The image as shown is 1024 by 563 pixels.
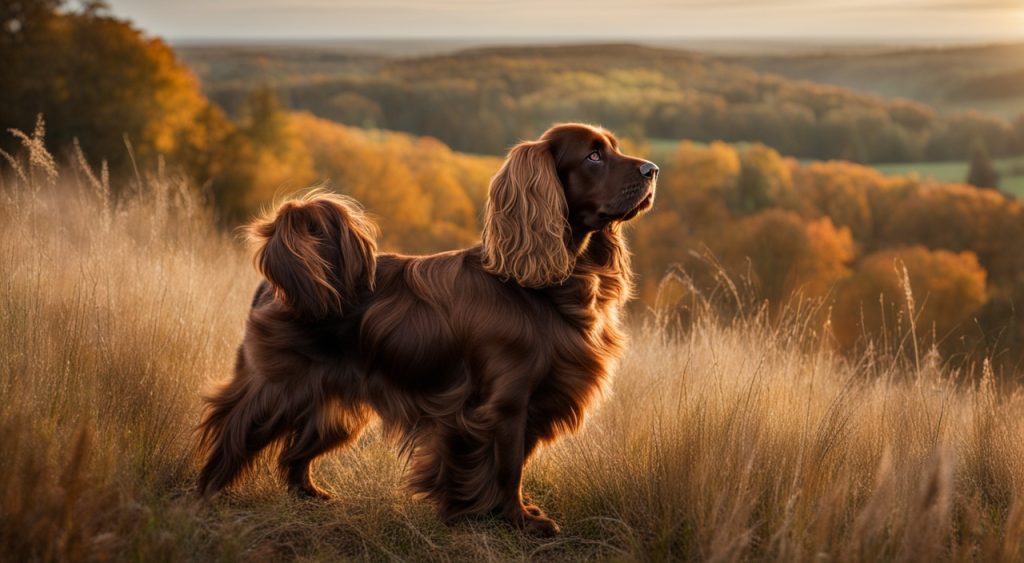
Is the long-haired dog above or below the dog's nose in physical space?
below

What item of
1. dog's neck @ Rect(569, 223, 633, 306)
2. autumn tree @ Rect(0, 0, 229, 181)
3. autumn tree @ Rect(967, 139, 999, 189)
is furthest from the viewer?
autumn tree @ Rect(967, 139, 999, 189)

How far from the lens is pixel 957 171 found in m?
42.7

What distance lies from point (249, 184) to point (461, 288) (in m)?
23.9

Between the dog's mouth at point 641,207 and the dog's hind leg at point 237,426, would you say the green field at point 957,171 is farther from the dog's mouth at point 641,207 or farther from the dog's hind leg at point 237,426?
the dog's hind leg at point 237,426

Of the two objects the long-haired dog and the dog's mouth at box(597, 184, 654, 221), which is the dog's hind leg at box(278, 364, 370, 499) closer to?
the long-haired dog

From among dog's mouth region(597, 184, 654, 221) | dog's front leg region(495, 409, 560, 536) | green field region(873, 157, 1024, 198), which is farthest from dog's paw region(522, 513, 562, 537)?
green field region(873, 157, 1024, 198)

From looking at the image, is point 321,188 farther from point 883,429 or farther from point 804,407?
point 883,429

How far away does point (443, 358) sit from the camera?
4031 mm

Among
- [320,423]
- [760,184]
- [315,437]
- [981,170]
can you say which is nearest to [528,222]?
[320,423]

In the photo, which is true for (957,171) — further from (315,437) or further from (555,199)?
(315,437)

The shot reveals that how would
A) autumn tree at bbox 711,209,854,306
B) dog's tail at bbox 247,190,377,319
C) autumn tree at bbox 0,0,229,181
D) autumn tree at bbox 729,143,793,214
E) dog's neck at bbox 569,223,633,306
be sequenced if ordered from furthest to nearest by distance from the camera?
1. autumn tree at bbox 729,143,793,214
2. autumn tree at bbox 711,209,854,306
3. autumn tree at bbox 0,0,229,181
4. dog's neck at bbox 569,223,633,306
5. dog's tail at bbox 247,190,377,319

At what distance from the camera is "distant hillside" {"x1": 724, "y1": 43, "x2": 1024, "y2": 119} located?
40094 millimetres

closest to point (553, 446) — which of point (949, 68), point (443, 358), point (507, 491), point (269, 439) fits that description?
point (507, 491)

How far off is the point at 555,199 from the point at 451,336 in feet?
2.55
